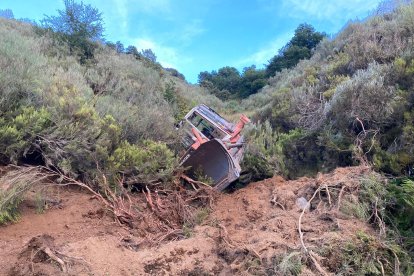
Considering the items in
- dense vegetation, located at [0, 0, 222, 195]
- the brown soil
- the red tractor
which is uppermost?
dense vegetation, located at [0, 0, 222, 195]

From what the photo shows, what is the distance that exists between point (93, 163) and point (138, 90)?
6300 mm

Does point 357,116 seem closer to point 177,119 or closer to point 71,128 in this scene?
point 71,128

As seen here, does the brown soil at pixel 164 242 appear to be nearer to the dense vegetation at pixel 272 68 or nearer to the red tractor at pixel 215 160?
the red tractor at pixel 215 160

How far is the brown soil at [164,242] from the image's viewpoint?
490 centimetres

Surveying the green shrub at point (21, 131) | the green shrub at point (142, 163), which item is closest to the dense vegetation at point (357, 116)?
the green shrub at point (142, 163)

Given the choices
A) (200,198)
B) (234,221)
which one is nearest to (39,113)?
(200,198)

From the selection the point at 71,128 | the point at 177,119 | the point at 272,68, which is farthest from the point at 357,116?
the point at 272,68

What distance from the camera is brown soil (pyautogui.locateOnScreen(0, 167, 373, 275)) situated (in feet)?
16.1

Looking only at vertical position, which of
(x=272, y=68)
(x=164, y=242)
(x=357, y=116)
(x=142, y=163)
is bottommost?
(x=164, y=242)

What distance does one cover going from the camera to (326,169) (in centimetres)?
910

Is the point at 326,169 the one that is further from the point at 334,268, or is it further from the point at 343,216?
the point at 334,268

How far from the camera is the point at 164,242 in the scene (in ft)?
20.4

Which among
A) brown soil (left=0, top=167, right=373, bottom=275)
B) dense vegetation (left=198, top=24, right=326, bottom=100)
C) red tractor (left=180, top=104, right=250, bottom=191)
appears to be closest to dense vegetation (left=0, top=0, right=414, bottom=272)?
red tractor (left=180, top=104, right=250, bottom=191)

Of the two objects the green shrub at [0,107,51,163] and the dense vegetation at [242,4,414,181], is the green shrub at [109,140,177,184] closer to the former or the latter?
the green shrub at [0,107,51,163]
